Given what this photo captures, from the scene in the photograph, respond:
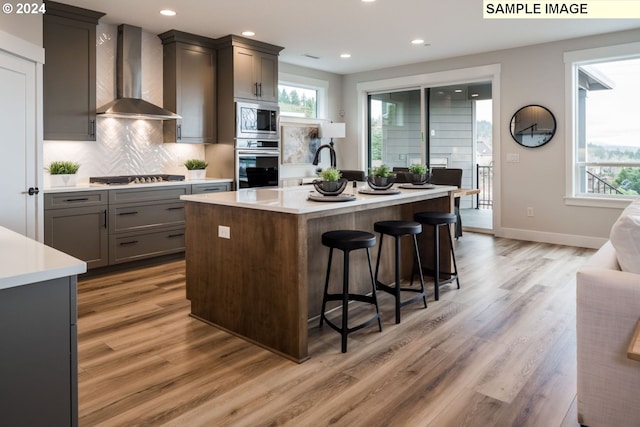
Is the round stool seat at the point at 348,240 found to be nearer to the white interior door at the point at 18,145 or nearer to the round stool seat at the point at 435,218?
the round stool seat at the point at 435,218

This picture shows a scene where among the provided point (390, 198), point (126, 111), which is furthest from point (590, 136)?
point (126, 111)

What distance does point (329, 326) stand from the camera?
10.2ft

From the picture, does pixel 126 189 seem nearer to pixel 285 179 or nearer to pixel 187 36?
pixel 187 36

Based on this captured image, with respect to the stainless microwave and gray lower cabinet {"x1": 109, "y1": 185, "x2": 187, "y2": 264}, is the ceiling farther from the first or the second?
gray lower cabinet {"x1": 109, "y1": 185, "x2": 187, "y2": 264}

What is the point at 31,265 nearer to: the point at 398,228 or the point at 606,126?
the point at 398,228

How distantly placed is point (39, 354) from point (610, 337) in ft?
6.53

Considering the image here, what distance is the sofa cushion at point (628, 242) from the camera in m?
1.82

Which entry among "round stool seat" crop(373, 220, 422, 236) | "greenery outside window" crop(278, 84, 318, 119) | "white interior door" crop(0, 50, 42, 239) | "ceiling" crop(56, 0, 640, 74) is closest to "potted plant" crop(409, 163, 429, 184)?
"round stool seat" crop(373, 220, 422, 236)

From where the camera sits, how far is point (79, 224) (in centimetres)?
427

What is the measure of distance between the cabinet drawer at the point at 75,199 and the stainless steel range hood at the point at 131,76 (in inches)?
37.5

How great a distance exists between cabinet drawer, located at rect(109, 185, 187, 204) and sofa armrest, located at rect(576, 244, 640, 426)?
4.11 metres

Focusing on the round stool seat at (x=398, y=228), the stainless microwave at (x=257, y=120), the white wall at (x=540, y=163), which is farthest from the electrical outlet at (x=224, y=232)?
the white wall at (x=540, y=163)

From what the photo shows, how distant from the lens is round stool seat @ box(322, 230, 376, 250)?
2.74m

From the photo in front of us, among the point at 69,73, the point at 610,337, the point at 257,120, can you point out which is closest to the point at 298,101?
the point at 257,120
